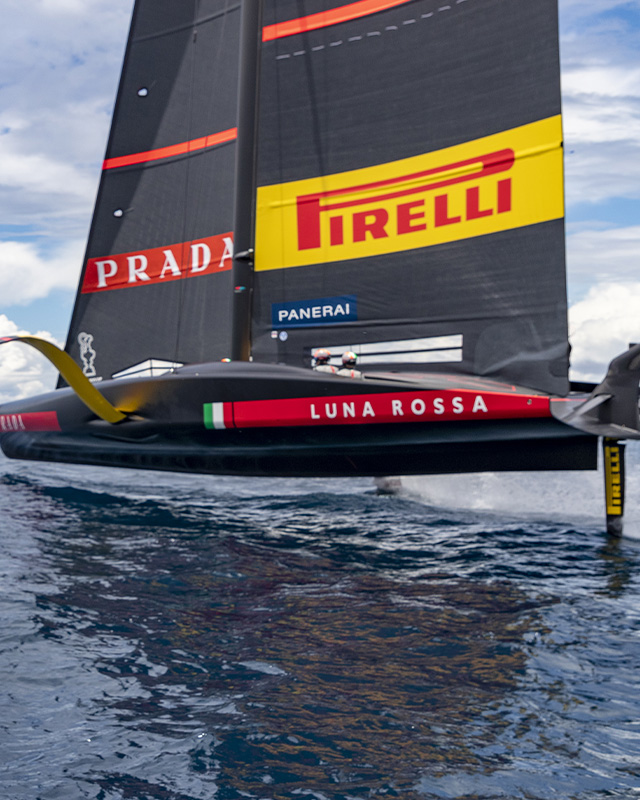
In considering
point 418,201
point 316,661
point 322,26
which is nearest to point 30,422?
point 418,201

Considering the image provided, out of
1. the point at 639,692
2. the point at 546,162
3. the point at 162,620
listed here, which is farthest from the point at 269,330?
the point at 639,692

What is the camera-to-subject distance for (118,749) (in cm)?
291

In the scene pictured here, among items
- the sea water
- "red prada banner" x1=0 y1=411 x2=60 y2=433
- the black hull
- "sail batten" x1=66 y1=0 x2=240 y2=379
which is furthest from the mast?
"red prada banner" x1=0 y1=411 x2=60 y2=433

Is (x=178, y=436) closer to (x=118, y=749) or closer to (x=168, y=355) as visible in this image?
(x=168, y=355)

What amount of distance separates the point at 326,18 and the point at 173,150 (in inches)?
115

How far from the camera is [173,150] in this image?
9.34m

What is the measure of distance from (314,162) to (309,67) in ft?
2.96

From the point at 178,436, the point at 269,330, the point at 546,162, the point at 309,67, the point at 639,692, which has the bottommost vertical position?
the point at 639,692

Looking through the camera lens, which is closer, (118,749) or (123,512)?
(118,749)

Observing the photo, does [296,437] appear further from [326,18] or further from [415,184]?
[326,18]

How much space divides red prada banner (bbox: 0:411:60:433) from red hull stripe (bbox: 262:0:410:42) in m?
4.50

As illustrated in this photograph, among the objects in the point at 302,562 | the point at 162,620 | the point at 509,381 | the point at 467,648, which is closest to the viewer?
the point at 467,648

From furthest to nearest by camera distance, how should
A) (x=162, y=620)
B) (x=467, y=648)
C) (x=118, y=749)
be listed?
(x=162, y=620), (x=467, y=648), (x=118, y=749)

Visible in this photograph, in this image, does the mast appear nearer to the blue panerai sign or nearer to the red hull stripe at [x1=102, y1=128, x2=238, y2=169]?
the blue panerai sign
